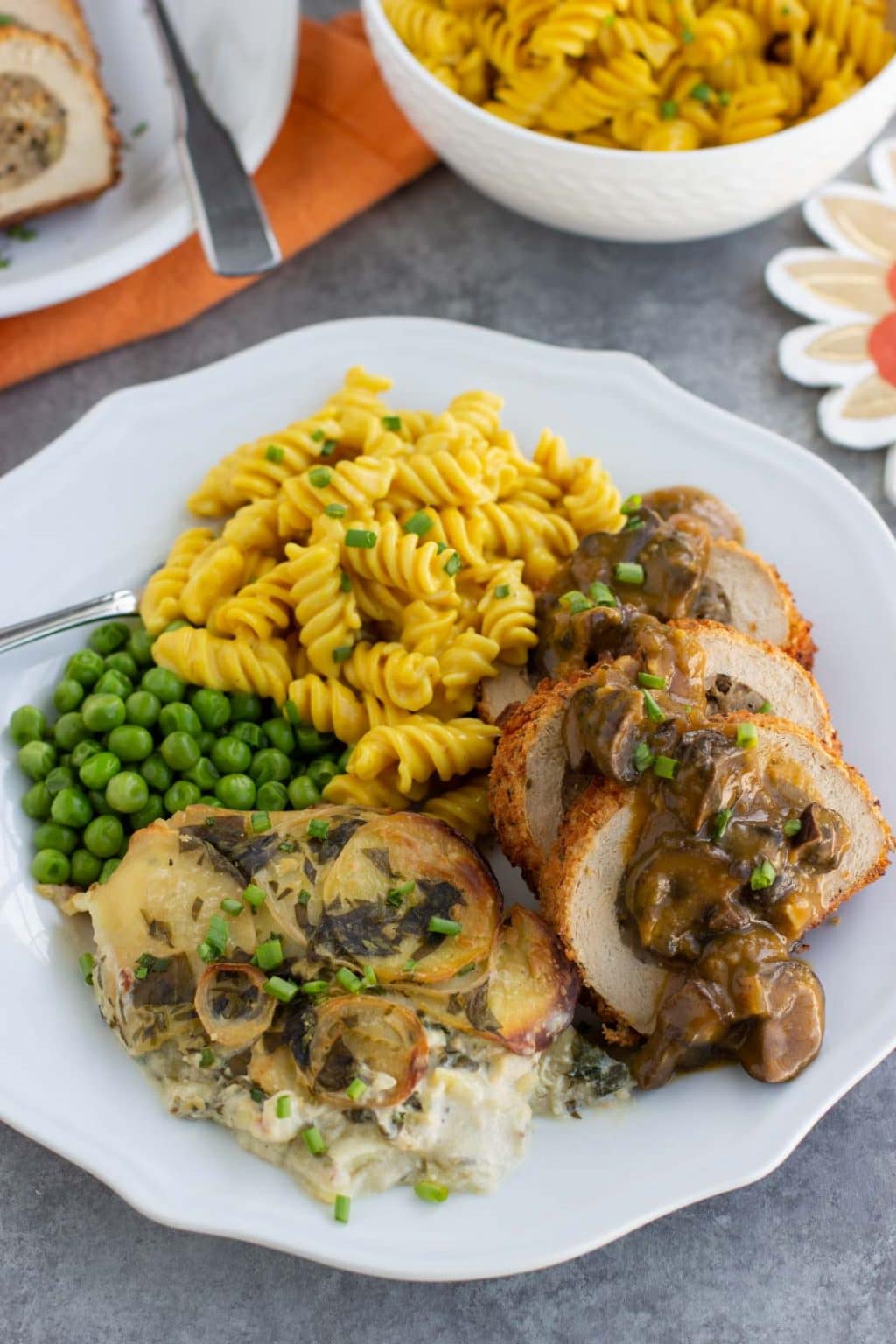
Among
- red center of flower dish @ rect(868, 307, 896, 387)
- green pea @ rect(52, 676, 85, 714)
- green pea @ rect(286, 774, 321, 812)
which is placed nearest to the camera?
green pea @ rect(286, 774, 321, 812)

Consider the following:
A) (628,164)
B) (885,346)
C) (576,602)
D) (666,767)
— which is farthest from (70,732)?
(885,346)

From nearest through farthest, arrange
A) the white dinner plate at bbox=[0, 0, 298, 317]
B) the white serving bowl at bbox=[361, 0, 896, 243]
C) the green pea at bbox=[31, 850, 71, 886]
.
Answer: the green pea at bbox=[31, 850, 71, 886] < the white serving bowl at bbox=[361, 0, 896, 243] < the white dinner plate at bbox=[0, 0, 298, 317]

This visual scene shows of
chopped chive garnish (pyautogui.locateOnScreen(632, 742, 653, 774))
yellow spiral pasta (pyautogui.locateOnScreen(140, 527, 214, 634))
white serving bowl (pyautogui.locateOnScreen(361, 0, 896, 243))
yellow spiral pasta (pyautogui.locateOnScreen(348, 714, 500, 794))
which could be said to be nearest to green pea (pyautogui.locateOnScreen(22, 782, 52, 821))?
yellow spiral pasta (pyautogui.locateOnScreen(140, 527, 214, 634))

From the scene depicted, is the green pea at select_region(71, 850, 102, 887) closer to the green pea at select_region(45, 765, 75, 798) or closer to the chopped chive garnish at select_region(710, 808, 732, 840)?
the green pea at select_region(45, 765, 75, 798)

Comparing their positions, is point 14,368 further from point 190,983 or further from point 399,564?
point 190,983

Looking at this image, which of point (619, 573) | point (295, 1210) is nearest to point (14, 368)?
point (619, 573)

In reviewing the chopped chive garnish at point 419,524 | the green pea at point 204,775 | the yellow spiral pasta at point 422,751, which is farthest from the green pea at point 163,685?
the chopped chive garnish at point 419,524

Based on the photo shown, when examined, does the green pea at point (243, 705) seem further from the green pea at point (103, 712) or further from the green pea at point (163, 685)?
the green pea at point (103, 712)
